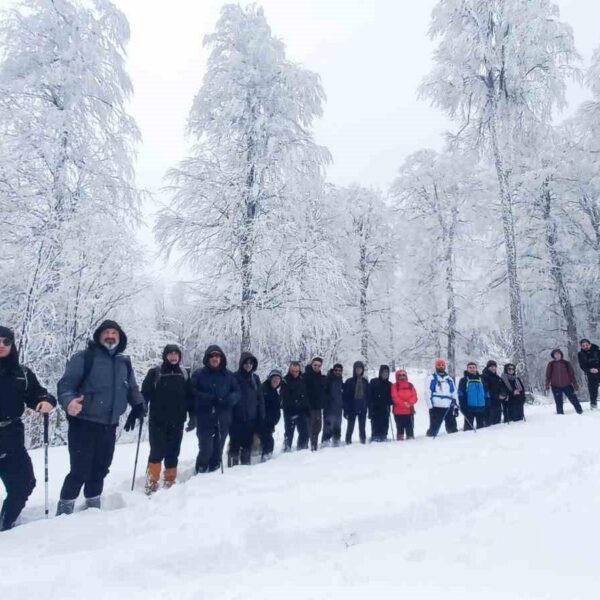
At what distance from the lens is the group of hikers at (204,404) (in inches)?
186

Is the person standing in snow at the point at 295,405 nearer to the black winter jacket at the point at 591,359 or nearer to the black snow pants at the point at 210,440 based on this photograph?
the black snow pants at the point at 210,440

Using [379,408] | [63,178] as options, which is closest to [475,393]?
[379,408]

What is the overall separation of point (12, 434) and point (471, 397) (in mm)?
9490

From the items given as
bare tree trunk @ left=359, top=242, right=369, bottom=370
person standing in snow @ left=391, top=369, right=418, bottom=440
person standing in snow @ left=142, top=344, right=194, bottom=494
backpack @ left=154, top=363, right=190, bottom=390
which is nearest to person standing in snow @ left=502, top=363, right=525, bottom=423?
person standing in snow @ left=391, top=369, right=418, bottom=440

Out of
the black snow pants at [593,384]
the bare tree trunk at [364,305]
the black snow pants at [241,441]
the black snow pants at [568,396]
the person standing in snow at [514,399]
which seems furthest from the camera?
the bare tree trunk at [364,305]

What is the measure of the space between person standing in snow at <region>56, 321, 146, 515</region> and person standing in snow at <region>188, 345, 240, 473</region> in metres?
1.51

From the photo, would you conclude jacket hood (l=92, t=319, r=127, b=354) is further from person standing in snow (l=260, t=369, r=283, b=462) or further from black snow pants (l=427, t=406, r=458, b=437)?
black snow pants (l=427, t=406, r=458, b=437)

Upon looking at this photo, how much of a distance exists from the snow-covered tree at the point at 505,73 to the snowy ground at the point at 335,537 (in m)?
10.7

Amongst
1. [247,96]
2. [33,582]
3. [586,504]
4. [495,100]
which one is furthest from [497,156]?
[33,582]

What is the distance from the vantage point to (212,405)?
22.6ft

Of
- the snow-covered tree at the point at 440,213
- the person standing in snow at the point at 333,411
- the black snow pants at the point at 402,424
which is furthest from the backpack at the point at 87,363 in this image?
the snow-covered tree at the point at 440,213

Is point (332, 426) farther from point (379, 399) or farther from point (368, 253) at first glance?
point (368, 253)

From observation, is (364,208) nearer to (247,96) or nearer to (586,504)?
(247,96)

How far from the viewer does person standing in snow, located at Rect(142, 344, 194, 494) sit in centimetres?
621
